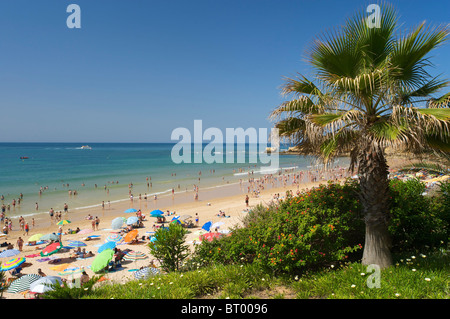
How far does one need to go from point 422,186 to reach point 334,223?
345 centimetres

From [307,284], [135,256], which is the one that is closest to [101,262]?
[135,256]

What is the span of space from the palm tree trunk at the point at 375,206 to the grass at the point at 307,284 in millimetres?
285

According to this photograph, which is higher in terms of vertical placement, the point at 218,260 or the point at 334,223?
the point at 334,223

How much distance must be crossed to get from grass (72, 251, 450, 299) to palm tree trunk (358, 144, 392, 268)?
285mm

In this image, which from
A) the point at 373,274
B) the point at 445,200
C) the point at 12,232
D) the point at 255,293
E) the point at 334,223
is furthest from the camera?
the point at 12,232

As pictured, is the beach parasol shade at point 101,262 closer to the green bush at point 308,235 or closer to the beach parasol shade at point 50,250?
the beach parasol shade at point 50,250

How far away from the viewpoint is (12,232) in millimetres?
20641

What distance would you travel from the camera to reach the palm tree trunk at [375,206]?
4.86 m

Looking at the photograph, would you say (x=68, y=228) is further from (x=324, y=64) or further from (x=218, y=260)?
(x=324, y=64)

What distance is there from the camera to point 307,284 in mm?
4746

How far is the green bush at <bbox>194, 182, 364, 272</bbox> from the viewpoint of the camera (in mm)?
4973
